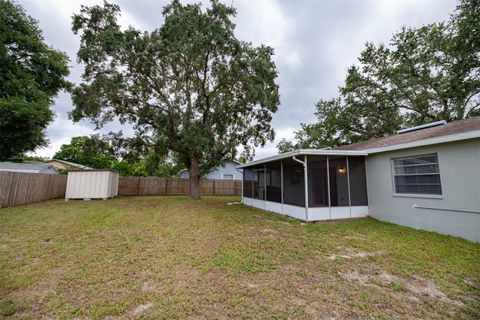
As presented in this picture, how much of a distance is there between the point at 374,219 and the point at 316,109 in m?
11.7

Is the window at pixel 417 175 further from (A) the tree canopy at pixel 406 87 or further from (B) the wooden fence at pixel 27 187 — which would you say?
(B) the wooden fence at pixel 27 187

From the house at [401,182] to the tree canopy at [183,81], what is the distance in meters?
4.63

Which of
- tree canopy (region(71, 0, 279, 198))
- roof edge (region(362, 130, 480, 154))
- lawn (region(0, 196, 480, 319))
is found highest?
tree canopy (region(71, 0, 279, 198))

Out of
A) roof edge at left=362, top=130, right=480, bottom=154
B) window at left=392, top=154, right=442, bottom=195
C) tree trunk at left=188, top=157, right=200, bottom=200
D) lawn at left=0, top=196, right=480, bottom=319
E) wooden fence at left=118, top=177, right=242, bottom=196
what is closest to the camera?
lawn at left=0, top=196, right=480, bottom=319

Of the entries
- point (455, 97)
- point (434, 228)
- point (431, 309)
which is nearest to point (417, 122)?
point (455, 97)

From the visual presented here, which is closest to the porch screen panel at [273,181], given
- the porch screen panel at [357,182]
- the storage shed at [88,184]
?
the porch screen panel at [357,182]

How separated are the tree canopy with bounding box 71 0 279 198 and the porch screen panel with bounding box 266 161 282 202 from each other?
3.31 m

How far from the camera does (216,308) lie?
7.23ft

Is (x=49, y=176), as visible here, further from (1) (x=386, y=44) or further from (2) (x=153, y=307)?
(1) (x=386, y=44)

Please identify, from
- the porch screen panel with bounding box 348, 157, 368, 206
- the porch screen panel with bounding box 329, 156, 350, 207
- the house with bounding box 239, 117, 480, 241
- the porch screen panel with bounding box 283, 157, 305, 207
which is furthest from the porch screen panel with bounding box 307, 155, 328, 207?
the porch screen panel with bounding box 348, 157, 368, 206

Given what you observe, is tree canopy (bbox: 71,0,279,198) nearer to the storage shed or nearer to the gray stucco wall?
the storage shed

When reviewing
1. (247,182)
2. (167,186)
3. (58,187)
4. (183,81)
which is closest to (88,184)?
(58,187)

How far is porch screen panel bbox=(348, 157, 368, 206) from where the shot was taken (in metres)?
7.22

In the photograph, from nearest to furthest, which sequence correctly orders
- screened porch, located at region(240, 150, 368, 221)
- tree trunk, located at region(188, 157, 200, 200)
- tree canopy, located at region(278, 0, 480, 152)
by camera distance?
screened porch, located at region(240, 150, 368, 221)
tree canopy, located at region(278, 0, 480, 152)
tree trunk, located at region(188, 157, 200, 200)
